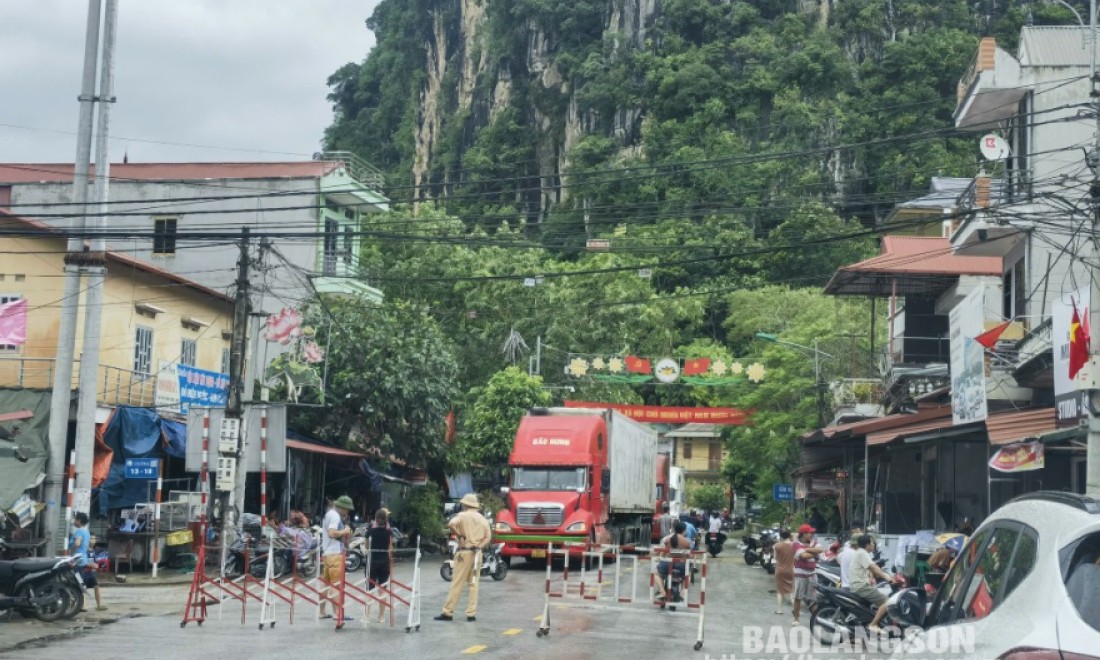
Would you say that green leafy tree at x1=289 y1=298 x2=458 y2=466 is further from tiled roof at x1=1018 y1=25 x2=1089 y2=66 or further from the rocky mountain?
the rocky mountain

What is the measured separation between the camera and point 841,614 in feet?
57.7

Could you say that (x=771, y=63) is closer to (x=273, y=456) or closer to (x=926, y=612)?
(x=273, y=456)

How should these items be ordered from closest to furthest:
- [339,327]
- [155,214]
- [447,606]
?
[447,606]
[339,327]
[155,214]

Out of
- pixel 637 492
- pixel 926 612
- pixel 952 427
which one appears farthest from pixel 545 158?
pixel 926 612

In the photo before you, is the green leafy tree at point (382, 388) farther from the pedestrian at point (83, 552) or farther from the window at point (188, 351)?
the pedestrian at point (83, 552)

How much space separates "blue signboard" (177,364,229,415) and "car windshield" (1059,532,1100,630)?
2636 cm

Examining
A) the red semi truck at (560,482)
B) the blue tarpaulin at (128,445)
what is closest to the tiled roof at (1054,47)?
the red semi truck at (560,482)

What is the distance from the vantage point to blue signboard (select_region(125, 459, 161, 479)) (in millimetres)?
28938

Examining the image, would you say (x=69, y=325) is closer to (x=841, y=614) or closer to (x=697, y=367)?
(x=841, y=614)

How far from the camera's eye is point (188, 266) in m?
44.8

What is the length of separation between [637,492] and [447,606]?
20.5 metres

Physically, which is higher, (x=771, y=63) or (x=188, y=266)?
(x=771, y=63)

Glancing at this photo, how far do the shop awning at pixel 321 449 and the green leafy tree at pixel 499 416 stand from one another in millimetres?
6604

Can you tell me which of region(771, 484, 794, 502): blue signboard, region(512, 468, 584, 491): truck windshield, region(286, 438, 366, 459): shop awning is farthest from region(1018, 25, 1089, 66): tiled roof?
region(771, 484, 794, 502): blue signboard
